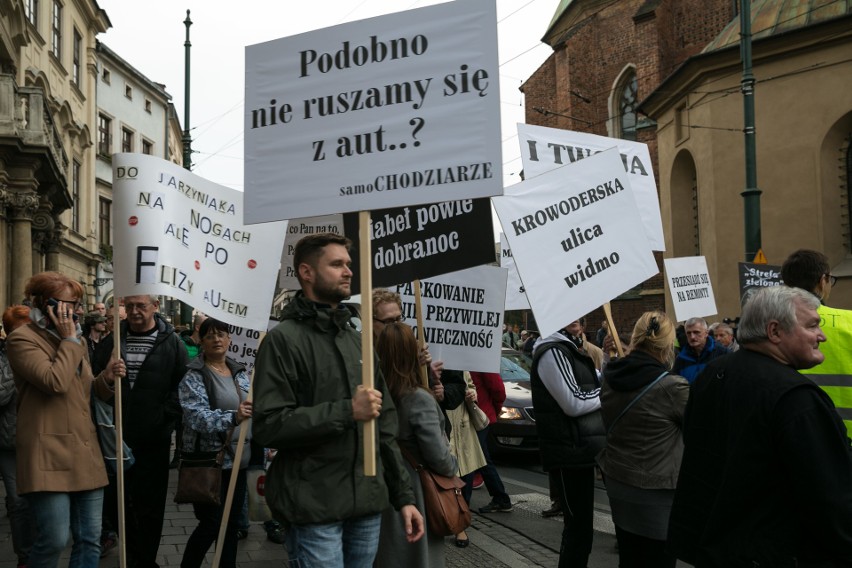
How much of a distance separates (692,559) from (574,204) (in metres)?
2.67

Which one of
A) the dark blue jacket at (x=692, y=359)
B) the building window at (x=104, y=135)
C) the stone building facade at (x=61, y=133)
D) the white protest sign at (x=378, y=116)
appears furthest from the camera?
the building window at (x=104, y=135)

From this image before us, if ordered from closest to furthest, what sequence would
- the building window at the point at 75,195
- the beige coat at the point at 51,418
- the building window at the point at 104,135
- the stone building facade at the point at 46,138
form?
the beige coat at the point at 51,418
the stone building facade at the point at 46,138
the building window at the point at 75,195
the building window at the point at 104,135

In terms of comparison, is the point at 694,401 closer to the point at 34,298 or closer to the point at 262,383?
the point at 262,383

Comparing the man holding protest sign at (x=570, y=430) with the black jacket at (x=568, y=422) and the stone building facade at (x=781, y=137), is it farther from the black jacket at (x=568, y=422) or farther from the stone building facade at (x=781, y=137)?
the stone building facade at (x=781, y=137)

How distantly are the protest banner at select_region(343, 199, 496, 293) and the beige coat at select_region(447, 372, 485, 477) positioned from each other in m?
2.03

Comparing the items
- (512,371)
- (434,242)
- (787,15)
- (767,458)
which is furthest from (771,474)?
(787,15)

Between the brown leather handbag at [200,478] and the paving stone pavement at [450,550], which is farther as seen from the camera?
the paving stone pavement at [450,550]

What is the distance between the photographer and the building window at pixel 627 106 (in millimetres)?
31547

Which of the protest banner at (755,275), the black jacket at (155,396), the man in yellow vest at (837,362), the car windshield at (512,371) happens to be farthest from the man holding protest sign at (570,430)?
the car windshield at (512,371)

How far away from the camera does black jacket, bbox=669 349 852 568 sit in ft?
8.73

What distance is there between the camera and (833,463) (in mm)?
2668

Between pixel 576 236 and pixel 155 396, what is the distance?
283 centimetres

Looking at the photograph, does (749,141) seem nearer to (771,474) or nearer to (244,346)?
(244,346)

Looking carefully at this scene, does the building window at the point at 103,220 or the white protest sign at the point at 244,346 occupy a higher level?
the building window at the point at 103,220
